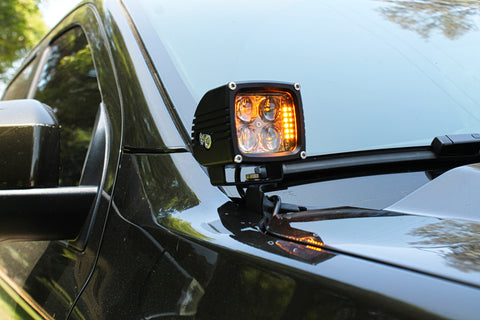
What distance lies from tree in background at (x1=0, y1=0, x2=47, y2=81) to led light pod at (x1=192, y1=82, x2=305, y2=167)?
16.0m

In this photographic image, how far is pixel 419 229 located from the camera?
90cm

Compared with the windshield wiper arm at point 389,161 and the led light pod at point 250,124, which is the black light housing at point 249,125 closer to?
the led light pod at point 250,124

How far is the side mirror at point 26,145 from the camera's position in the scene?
1.29m

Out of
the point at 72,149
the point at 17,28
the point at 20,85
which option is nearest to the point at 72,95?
the point at 72,149

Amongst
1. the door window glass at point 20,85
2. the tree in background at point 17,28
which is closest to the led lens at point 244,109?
the door window glass at point 20,85

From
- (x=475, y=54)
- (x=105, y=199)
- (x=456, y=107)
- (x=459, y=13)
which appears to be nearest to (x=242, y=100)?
(x=105, y=199)

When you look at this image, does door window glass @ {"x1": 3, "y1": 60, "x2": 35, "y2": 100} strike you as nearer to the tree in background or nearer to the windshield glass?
the windshield glass

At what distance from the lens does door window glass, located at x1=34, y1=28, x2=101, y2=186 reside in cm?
217

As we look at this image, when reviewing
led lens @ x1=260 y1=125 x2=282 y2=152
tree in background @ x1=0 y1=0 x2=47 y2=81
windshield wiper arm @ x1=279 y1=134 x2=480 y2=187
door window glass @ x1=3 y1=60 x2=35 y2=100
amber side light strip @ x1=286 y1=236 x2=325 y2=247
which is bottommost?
amber side light strip @ x1=286 y1=236 x2=325 y2=247

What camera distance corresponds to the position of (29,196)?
128cm

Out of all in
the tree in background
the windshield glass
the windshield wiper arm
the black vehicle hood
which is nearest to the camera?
the black vehicle hood

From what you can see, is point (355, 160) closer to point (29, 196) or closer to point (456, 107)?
point (456, 107)

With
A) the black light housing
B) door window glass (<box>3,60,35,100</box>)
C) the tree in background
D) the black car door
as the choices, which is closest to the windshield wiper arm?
the black light housing

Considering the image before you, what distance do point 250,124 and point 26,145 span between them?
1.75 ft
